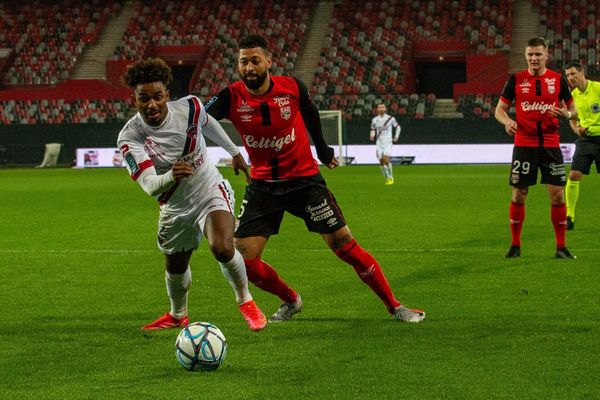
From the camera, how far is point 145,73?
5.98m

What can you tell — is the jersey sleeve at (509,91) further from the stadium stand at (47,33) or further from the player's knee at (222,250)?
the stadium stand at (47,33)

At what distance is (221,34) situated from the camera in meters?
45.1

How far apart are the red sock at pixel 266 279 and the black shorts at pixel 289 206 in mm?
209

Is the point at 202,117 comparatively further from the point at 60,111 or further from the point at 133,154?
the point at 60,111

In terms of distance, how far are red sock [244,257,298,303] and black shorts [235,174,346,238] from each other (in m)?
0.21

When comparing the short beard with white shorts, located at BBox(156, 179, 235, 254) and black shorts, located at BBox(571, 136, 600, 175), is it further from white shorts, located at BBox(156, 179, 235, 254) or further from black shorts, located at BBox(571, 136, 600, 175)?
black shorts, located at BBox(571, 136, 600, 175)

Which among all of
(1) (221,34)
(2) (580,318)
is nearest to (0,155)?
(1) (221,34)

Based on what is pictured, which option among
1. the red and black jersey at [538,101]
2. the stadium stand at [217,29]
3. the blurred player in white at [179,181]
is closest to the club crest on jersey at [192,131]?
the blurred player in white at [179,181]

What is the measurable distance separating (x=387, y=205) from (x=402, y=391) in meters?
12.8

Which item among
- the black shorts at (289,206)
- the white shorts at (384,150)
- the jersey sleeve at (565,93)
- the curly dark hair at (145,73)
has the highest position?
the curly dark hair at (145,73)

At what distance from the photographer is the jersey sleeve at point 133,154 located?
593 centimetres

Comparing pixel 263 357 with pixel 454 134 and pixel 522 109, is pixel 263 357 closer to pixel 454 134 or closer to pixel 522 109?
pixel 522 109

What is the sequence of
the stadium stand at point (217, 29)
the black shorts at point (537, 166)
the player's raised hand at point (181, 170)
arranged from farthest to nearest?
the stadium stand at point (217, 29), the black shorts at point (537, 166), the player's raised hand at point (181, 170)

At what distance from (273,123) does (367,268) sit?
1.16 meters
